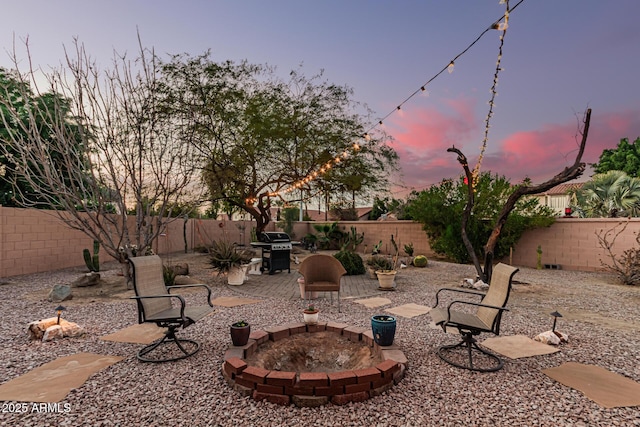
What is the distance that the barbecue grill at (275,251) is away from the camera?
8039 millimetres

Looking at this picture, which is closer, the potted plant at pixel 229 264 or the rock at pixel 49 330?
the rock at pixel 49 330

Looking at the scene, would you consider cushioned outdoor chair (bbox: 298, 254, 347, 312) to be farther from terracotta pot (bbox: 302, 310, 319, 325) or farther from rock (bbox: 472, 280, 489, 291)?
rock (bbox: 472, 280, 489, 291)

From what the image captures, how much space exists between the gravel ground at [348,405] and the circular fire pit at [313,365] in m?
0.07

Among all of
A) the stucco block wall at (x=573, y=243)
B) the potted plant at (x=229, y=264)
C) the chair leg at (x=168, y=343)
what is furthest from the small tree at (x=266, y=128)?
the chair leg at (x=168, y=343)

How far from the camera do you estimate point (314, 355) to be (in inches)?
123

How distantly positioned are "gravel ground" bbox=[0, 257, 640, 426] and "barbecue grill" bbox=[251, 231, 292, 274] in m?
3.08

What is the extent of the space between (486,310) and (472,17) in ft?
14.6

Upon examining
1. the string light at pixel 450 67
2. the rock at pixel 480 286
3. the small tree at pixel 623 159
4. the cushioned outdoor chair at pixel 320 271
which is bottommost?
the rock at pixel 480 286

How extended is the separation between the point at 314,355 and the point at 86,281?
5548 mm

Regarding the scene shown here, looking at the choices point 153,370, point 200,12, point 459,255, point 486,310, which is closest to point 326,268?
point 486,310

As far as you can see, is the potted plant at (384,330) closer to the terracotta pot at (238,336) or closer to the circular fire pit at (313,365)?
the circular fire pit at (313,365)

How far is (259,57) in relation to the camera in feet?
34.2

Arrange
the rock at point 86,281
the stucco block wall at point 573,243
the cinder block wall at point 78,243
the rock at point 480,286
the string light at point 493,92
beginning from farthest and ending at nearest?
the stucco block wall at point 573,243
the cinder block wall at point 78,243
the rock at point 480,286
the rock at point 86,281
the string light at point 493,92

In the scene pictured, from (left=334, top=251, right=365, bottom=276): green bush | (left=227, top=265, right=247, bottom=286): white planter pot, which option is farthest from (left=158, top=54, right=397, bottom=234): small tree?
(left=227, top=265, right=247, bottom=286): white planter pot
